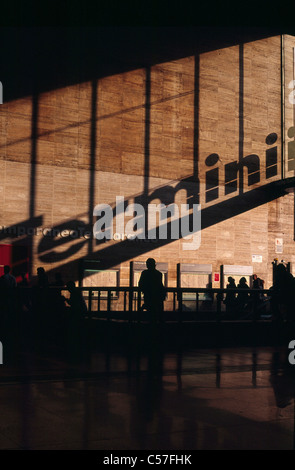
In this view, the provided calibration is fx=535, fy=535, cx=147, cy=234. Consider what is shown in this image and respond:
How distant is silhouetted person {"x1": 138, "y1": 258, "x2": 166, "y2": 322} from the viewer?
31.7 feet

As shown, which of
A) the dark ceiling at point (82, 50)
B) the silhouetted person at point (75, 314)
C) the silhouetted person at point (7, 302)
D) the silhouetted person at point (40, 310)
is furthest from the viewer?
the dark ceiling at point (82, 50)

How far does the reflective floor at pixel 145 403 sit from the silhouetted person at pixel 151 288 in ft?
3.40

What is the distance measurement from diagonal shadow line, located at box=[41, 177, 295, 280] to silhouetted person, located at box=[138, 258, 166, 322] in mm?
7777

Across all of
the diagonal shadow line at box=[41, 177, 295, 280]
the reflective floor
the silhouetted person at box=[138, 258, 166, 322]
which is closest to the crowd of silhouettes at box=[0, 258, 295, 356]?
the silhouetted person at box=[138, 258, 166, 322]

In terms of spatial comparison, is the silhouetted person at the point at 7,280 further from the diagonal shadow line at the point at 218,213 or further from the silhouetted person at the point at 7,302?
the diagonal shadow line at the point at 218,213

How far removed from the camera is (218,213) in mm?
20312

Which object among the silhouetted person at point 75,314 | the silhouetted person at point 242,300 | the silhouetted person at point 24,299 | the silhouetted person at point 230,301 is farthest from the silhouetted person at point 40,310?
the silhouetted person at point 242,300

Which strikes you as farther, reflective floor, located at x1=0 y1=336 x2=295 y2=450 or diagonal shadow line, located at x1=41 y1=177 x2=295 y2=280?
diagonal shadow line, located at x1=41 y1=177 x2=295 y2=280

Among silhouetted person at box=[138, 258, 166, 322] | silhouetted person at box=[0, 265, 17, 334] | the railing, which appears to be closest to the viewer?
silhouetted person at box=[138, 258, 166, 322]

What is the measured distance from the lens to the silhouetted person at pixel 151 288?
9656 millimetres

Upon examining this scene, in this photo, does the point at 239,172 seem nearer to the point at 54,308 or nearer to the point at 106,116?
the point at 106,116

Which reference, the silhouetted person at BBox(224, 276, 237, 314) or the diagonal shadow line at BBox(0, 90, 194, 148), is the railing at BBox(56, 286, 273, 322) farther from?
the diagonal shadow line at BBox(0, 90, 194, 148)

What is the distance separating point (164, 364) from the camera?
8289mm

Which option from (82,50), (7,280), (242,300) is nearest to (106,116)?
(82,50)
